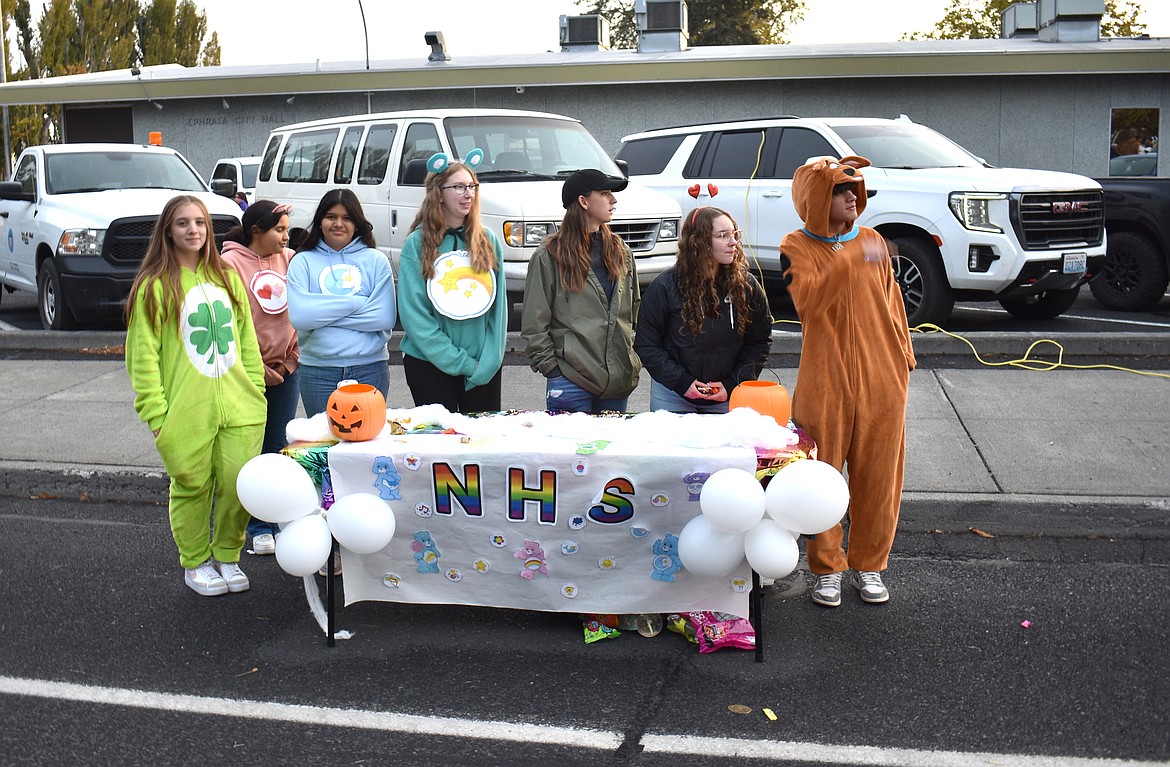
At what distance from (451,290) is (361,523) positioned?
4.42ft

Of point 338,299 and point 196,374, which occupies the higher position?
point 338,299

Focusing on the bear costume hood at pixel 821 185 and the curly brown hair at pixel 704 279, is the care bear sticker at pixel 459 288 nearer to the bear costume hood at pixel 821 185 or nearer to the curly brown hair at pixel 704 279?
the curly brown hair at pixel 704 279

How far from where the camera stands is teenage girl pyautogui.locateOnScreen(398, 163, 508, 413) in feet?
17.8

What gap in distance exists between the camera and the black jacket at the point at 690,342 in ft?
17.3

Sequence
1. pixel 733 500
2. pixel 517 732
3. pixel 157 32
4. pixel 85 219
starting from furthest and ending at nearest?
pixel 157 32 → pixel 85 219 → pixel 733 500 → pixel 517 732

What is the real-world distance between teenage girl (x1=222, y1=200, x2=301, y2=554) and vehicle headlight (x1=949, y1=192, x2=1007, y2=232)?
665cm

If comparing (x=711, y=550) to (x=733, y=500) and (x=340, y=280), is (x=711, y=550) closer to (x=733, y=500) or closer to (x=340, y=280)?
(x=733, y=500)

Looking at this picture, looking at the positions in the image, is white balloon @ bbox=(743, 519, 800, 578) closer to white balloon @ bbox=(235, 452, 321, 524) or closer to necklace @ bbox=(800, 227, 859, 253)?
necklace @ bbox=(800, 227, 859, 253)

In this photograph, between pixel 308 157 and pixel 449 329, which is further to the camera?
pixel 308 157

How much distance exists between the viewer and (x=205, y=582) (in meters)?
5.29

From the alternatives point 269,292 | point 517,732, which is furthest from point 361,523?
point 269,292

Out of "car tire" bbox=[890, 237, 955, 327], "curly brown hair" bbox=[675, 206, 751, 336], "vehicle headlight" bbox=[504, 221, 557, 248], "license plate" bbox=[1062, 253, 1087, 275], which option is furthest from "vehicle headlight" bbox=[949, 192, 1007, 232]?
"curly brown hair" bbox=[675, 206, 751, 336]

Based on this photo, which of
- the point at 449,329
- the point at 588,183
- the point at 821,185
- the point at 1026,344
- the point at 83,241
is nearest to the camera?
the point at 821,185

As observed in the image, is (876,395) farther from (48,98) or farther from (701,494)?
(48,98)
